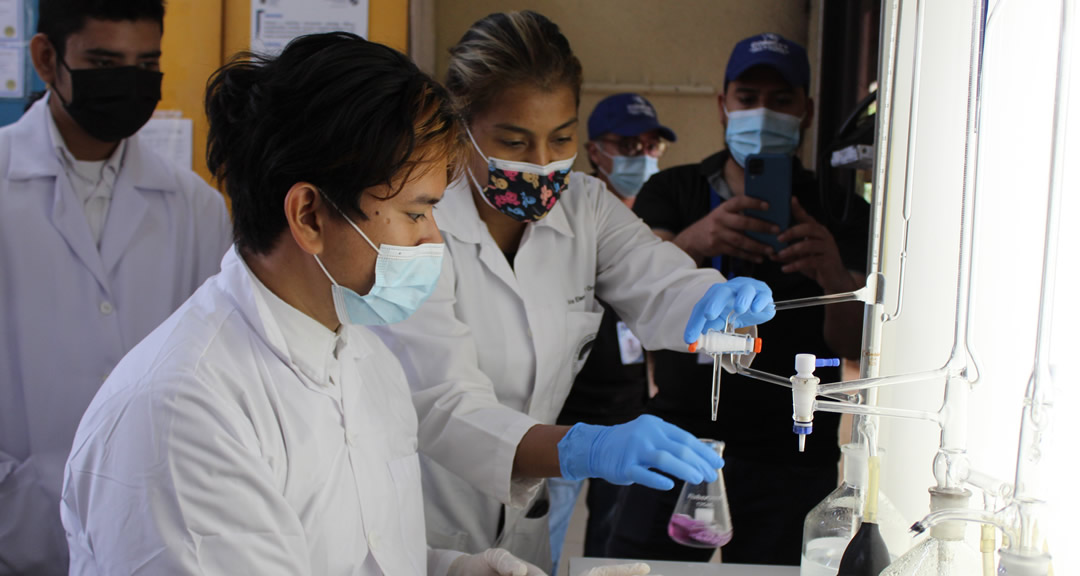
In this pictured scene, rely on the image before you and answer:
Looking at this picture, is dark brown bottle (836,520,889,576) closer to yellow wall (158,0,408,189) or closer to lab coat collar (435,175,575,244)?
lab coat collar (435,175,575,244)

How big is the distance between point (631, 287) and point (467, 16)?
2300mm

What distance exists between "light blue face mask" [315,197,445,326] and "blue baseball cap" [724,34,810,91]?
118 cm

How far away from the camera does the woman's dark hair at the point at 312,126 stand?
1034 mm

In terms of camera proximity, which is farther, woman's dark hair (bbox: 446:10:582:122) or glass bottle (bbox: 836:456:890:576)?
woman's dark hair (bbox: 446:10:582:122)

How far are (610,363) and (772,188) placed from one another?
0.72 meters

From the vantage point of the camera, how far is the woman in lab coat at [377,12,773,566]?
A: 1.44 meters

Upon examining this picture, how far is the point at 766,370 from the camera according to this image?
1.91m

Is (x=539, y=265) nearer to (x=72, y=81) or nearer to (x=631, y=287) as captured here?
(x=631, y=287)

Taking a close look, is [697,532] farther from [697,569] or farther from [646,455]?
[646,455]

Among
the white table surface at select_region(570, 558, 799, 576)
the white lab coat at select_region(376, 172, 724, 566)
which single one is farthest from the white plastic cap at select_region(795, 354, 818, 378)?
the white lab coat at select_region(376, 172, 724, 566)

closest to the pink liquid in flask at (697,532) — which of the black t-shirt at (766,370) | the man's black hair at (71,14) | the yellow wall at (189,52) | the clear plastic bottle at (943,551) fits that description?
the black t-shirt at (766,370)

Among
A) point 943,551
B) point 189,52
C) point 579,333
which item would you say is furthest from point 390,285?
point 189,52

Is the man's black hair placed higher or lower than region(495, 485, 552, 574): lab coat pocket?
higher

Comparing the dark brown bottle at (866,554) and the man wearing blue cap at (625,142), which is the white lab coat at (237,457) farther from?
the man wearing blue cap at (625,142)
